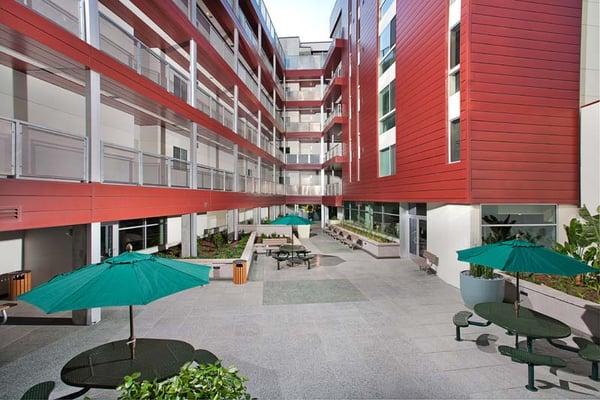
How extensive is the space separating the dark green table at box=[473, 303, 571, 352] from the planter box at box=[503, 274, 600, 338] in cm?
194

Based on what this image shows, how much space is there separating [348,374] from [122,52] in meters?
14.9

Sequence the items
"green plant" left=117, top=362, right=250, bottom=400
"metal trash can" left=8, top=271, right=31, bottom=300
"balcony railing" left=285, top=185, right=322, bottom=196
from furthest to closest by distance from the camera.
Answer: "balcony railing" left=285, top=185, right=322, bottom=196, "metal trash can" left=8, top=271, right=31, bottom=300, "green plant" left=117, top=362, right=250, bottom=400

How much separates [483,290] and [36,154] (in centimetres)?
1397

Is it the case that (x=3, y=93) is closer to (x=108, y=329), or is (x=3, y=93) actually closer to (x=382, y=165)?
(x=108, y=329)

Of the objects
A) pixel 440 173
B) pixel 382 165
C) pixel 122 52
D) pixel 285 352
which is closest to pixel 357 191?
pixel 382 165

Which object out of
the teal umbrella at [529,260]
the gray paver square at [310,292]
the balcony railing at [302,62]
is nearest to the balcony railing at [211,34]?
the gray paver square at [310,292]

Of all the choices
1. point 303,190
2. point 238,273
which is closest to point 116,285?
point 238,273

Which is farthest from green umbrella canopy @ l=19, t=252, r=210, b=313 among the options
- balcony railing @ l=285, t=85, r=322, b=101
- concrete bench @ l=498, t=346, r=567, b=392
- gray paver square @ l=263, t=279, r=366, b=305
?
balcony railing @ l=285, t=85, r=322, b=101

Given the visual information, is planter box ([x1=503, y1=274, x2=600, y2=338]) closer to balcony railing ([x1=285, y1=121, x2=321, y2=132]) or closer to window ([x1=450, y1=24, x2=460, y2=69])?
window ([x1=450, y1=24, x2=460, y2=69])

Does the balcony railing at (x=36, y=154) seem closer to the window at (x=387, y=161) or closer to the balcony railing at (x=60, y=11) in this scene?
the balcony railing at (x=60, y=11)

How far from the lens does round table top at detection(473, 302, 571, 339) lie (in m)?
6.48

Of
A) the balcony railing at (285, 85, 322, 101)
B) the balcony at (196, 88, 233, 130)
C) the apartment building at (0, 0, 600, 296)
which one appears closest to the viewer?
the apartment building at (0, 0, 600, 296)

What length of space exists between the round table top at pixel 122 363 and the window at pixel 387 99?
58.3ft

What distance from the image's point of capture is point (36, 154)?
30.0ft
